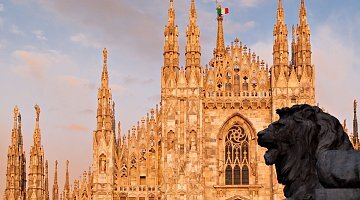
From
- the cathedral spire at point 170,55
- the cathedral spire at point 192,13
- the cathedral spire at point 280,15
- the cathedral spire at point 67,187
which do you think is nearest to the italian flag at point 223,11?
the cathedral spire at point 192,13

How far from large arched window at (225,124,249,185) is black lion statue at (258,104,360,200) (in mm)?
34412

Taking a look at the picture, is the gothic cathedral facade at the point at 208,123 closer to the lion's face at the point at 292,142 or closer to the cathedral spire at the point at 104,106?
the cathedral spire at the point at 104,106

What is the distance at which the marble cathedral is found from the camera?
1510 inches

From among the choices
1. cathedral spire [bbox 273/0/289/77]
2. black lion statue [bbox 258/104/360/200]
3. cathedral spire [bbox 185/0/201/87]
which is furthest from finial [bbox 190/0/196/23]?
black lion statue [bbox 258/104/360/200]

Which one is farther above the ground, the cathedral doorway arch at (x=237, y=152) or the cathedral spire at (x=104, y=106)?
the cathedral spire at (x=104, y=106)

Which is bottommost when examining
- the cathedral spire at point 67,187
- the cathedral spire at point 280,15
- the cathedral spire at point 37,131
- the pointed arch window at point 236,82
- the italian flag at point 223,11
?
the cathedral spire at point 67,187

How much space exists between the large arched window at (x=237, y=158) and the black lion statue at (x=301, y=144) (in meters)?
34.4

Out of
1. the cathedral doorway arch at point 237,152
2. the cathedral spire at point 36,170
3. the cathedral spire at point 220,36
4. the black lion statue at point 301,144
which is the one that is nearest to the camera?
the black lion statue at point 301,144

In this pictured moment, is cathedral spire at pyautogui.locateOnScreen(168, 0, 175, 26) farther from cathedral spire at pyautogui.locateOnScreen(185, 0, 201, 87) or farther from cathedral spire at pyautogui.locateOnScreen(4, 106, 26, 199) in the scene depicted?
cathedral spire at pyautogui.locateOnScreen(4, 106, 26, 199)

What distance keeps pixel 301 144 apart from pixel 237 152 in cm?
3473

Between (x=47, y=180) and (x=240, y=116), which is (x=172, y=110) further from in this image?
(x=47, y=180)

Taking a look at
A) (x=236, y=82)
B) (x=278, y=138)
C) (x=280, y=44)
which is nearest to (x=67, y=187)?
(x=236, y=82)

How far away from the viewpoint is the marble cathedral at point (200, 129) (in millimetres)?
38344

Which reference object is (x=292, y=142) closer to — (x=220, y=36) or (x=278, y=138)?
(x=278, y=138)
